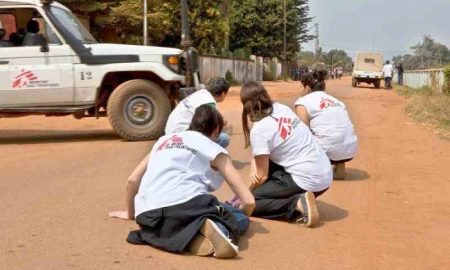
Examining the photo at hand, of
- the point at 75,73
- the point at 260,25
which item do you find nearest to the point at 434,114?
the point at 75,73

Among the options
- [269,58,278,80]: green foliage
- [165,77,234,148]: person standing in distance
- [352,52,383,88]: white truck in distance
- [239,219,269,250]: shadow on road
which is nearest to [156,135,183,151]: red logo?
[239,219,269,250]: shadow on road

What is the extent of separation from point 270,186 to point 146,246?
4.52ft

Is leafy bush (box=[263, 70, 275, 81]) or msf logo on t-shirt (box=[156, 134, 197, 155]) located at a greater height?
msf logo on t-shirt (box=[156, 134, 197, 155])

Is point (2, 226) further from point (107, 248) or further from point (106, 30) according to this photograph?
point (106, 30)

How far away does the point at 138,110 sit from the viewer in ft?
36.4

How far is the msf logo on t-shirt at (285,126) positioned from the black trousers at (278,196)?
324 millimetres

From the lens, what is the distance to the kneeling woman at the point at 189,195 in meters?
4.60

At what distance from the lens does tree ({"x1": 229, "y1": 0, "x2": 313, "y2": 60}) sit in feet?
176

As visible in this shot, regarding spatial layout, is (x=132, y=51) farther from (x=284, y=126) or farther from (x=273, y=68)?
(x=273, y=68)

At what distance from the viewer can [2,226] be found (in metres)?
5.36

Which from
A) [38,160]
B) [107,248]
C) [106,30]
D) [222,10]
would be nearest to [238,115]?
[38,160]

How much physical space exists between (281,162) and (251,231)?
73 cm

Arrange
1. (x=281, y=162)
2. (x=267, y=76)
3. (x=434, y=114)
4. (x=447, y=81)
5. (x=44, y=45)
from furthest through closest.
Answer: (x=267, y=76) → (x=447, y=81) → (x=434, y=114) → (x=44, y=45) → (x=281, y=162)

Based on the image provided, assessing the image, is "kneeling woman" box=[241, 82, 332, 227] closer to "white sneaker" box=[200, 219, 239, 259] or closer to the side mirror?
"white sneaker" box=[200, 219, 239, 259]
